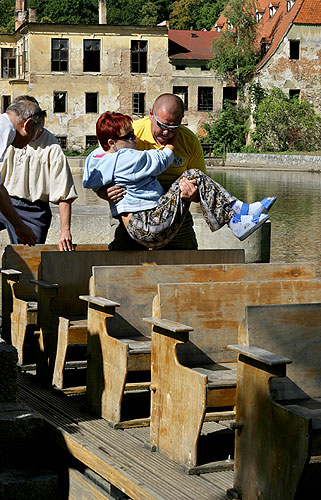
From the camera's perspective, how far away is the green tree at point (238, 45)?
195 ft

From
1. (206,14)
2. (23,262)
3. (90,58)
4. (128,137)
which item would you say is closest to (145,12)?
(206,14)

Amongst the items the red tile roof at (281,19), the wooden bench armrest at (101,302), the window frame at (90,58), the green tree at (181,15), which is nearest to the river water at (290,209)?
the wooden bench armrest at (101,302)

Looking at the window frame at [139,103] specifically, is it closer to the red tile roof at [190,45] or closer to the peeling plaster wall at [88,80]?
the peeling plaster wall at [88,80]

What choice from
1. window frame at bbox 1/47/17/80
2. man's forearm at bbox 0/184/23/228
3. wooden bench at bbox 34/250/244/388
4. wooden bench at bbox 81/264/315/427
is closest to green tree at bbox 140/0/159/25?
window frame at bbox 1/47/17/80

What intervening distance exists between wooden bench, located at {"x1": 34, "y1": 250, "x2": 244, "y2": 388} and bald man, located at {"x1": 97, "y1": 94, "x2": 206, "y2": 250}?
0.89 feet

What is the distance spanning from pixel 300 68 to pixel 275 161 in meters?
12.0

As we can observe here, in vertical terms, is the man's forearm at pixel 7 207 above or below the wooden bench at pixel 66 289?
above

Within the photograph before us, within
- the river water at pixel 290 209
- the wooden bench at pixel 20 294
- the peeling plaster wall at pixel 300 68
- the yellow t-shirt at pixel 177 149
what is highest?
the peeling plaster wall at pixel 300 68

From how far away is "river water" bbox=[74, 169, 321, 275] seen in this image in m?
14.2

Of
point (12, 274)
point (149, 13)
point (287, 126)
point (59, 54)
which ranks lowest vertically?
point (287, 126)

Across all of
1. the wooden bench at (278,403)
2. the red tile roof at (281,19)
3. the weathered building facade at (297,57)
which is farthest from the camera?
the weathered building facade at (297,57)

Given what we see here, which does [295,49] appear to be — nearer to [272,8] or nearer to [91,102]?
[272,8]

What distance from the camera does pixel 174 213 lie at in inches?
252

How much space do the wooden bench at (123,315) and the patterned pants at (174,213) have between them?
1.88ft
